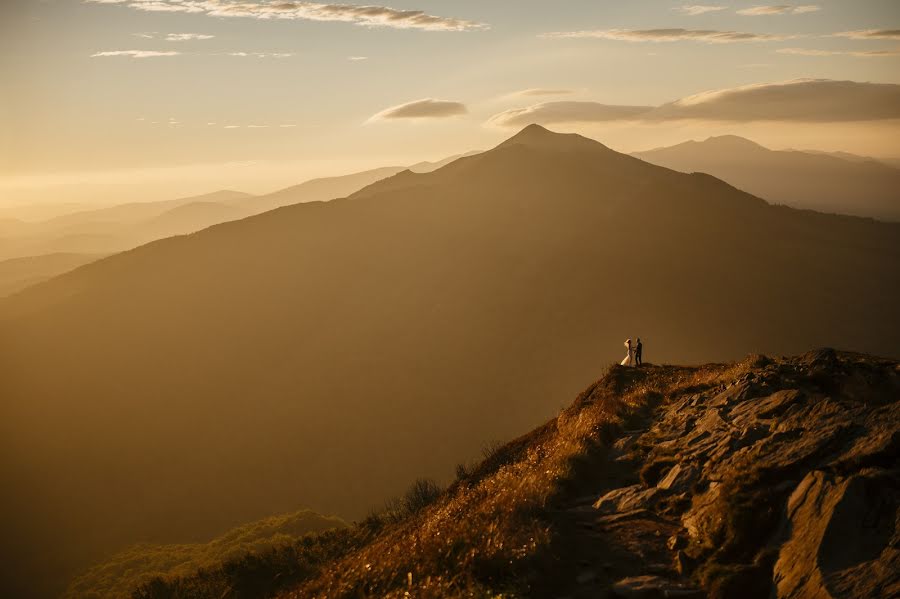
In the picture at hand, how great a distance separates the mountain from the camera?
103000 mm

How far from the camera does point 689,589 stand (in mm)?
6309

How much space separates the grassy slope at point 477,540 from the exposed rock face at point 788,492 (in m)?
1.29

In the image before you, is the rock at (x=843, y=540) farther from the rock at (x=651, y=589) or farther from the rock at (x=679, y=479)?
the rock at (x=679, y=479)

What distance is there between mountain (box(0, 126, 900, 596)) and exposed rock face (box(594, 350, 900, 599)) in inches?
3709

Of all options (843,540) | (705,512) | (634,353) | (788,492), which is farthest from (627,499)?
(634,353)

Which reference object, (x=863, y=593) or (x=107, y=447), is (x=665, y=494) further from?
(x=107, y=447)

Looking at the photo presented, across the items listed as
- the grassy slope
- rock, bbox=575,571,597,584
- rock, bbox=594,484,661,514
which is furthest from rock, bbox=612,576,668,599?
rock, bbox=594,484,661,514

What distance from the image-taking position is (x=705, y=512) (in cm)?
762

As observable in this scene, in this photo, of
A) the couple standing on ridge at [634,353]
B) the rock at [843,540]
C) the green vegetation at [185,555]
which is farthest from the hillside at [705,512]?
the green vegetation at [185,555]

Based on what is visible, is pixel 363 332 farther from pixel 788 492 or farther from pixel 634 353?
pixel 788 492

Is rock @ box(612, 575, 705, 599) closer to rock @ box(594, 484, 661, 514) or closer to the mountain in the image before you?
rock @ box(594, 484, 661, 514)

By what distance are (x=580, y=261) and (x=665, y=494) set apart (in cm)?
14489

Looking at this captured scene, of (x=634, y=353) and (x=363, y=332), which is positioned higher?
(x=634, y=353)

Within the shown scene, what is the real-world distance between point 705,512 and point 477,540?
3.40 m
